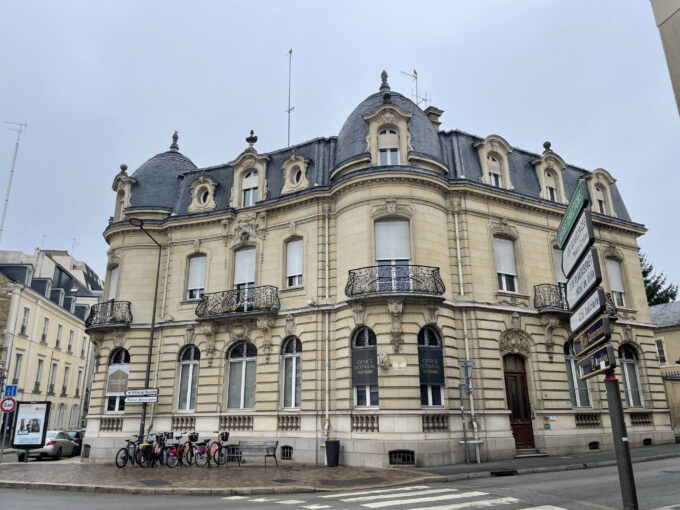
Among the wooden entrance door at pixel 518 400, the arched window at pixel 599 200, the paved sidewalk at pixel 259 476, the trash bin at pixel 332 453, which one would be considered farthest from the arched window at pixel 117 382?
the arched window at pixel 599 200

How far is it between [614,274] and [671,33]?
70.3 feet

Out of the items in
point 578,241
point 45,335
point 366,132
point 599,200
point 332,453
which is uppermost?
point 366,132

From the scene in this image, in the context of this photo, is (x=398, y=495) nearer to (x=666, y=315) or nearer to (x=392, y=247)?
(x=392, y=247)

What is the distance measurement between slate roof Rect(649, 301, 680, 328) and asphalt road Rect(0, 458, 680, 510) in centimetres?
2641

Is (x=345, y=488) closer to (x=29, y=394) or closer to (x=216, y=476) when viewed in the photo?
(x=216, y=476)

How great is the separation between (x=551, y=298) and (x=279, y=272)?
12.1 m

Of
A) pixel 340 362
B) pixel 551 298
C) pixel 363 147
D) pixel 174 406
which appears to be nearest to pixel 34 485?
pixel 174 406

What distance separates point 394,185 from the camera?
2098cm

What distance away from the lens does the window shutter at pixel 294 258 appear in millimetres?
22953

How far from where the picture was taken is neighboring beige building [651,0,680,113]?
23.5 ft

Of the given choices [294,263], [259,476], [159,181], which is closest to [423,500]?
[259,476]

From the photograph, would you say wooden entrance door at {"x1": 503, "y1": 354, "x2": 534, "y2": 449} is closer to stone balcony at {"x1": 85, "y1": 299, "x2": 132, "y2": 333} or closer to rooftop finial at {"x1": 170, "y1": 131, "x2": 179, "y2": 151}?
stone balcony at {"x1": 85, "y1": 299, "x2": 132, "y2": 333}

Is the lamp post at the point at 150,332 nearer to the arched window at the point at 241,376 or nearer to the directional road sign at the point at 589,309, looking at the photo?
the arched window at the point at 241,376

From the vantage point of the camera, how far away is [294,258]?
2317cm
